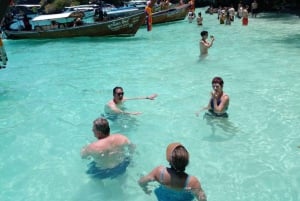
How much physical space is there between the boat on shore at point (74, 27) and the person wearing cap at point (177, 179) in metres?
21.0

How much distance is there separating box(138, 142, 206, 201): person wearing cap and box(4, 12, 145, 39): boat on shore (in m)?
21.0

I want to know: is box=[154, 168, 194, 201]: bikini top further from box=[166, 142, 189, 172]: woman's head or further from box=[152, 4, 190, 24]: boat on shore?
box=[152, 4, 190, 24]: boat on shore

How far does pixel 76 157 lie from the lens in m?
7.30

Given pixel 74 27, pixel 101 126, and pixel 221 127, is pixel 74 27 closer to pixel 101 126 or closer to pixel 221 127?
pixel 221 127

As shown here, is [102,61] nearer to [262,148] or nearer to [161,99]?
[161,99]

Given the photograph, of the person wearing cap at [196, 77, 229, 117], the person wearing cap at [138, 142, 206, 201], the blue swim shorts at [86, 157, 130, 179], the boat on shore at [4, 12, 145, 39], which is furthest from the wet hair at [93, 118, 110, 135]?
the boat on shore at [4, 12, 145, 39]

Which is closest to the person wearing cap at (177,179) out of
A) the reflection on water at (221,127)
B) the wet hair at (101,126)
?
the wet hair at (101,126)

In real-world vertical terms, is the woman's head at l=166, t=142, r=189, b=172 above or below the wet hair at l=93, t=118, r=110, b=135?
above

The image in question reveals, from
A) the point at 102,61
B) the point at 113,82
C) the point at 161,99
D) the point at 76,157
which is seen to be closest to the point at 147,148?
the point at 76,157

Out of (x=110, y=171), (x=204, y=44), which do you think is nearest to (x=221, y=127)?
(x=110, y=171)

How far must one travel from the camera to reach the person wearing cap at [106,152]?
17.3 ft

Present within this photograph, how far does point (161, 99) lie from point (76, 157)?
150 inches

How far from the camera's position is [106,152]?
17.5ft

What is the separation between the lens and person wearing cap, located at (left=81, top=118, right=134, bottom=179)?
208 inches
